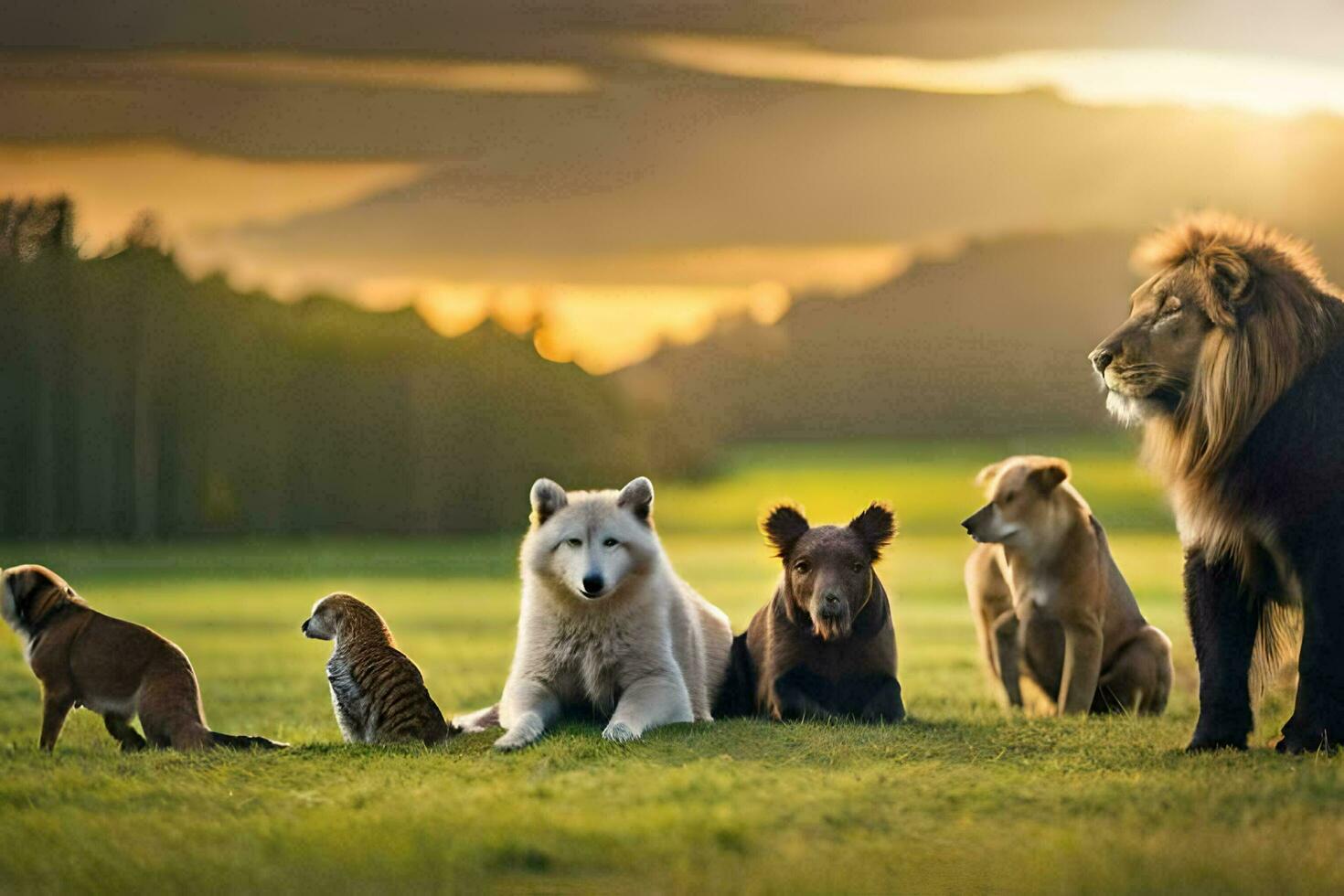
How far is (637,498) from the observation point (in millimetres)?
7250

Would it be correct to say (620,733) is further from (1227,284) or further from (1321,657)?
(1227,284)

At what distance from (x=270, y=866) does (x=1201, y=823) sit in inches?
117

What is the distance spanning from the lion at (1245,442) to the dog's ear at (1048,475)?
1.47 m

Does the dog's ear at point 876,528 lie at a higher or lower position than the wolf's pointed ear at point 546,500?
lower

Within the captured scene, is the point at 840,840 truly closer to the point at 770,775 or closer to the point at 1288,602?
the point at 770,775

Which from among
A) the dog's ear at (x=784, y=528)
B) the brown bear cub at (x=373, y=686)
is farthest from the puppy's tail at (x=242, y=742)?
the dog's ear at (x=784, y=528)

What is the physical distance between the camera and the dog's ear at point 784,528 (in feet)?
25.1

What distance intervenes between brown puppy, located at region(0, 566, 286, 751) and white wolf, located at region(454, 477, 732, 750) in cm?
122

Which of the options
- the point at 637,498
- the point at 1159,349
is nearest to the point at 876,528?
the point at 637,498

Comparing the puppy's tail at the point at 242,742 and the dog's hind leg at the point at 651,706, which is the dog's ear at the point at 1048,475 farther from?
the puppy's tail at the point at 242,742

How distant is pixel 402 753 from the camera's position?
6.62m

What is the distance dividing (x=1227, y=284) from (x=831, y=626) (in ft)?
7.37

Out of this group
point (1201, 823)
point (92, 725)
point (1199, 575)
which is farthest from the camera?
point (92, 725)

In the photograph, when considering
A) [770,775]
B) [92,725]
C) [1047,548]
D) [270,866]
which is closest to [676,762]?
[770,775]
